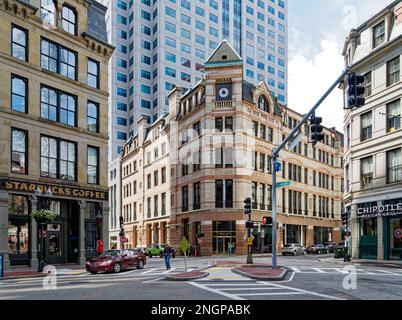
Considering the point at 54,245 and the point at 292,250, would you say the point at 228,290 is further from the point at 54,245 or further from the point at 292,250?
the point at 292,250

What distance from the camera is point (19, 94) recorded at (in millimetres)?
31766

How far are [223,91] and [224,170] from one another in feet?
29.2

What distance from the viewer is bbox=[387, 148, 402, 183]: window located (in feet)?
119

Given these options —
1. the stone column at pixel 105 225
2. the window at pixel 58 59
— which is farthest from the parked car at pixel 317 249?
the window at pixel 58 59

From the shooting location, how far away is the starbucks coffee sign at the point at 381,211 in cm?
3575

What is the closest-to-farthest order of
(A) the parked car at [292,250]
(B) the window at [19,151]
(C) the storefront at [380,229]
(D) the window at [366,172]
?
(B) the window at [19,151]
(C) the storefront at [380,229]
(D) the window at [366,172]
(A) the parked car at [292,250]

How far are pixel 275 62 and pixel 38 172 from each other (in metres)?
95.3

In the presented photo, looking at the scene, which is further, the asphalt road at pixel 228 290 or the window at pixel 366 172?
the window at pixel 366 172

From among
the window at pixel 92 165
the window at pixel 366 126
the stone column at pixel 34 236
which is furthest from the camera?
the window at pixel 366 126

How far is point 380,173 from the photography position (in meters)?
38.2

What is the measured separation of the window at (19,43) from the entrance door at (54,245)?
462 inches

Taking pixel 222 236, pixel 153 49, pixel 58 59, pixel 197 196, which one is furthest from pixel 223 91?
pixel 153 49

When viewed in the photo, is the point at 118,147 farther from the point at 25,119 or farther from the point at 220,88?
the point at 25,119

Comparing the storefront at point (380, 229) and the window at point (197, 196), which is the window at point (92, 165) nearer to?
the window at point (197, 196)
